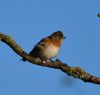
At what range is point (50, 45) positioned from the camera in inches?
363

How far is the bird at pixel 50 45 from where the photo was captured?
851 cm

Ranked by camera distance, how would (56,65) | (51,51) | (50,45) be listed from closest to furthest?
(56,65), (51,51), (50,45)

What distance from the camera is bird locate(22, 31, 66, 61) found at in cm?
851

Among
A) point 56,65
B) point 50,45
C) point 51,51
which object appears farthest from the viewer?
point 50,45

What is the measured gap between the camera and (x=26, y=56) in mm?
4578

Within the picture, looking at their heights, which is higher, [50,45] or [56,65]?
[50,45]

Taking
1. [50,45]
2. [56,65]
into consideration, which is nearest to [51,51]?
[50,45]

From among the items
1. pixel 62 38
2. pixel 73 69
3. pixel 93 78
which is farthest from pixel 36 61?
pixel 62 38

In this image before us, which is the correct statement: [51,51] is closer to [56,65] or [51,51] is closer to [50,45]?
[50,45]

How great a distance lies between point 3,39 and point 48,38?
5.09 m

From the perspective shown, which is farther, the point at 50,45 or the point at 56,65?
the point at 50,45

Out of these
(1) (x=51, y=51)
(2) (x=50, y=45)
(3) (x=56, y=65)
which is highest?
(2) (x=50, y=45)

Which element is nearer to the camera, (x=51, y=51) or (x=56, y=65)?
(x=56, y=65)

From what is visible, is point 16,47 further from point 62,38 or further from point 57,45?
point 62,38
